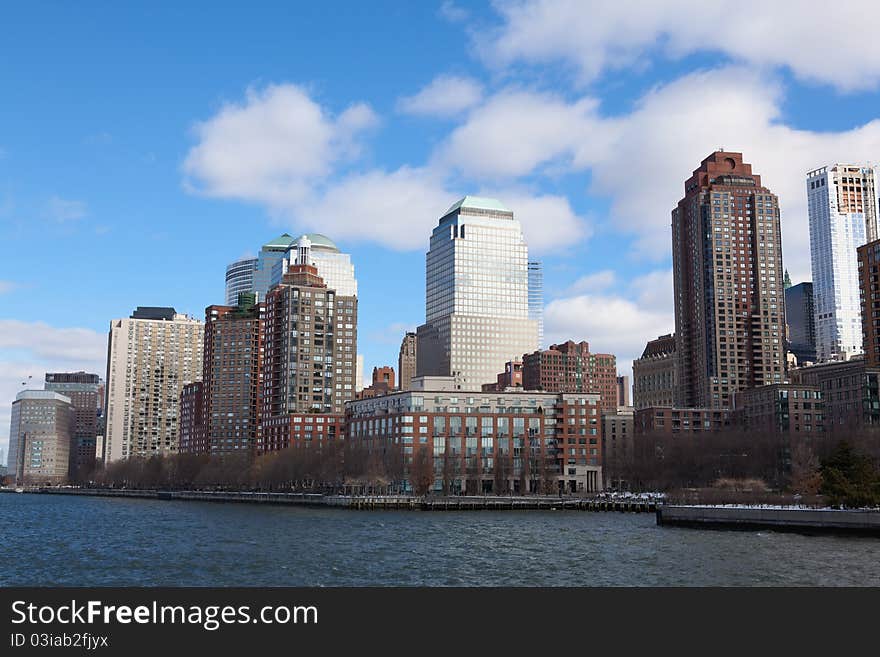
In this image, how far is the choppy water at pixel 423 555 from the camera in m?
68.3

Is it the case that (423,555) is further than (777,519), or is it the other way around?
(777,519)

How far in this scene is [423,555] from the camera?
8581cm

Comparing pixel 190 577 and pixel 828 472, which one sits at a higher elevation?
pixel 828 472

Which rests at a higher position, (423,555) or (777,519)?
(777,519)

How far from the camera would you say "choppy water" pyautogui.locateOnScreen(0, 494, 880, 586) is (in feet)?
224

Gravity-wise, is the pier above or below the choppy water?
above

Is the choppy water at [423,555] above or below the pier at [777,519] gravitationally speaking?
below

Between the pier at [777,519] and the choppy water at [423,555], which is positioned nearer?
the choppy water at [423,555]

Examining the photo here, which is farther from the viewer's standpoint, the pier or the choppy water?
the pier
